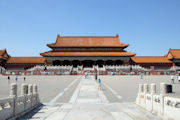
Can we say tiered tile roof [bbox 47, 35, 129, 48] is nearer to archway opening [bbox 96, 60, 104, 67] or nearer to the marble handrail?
archway opening [bbox 96, 60, 104, 67]

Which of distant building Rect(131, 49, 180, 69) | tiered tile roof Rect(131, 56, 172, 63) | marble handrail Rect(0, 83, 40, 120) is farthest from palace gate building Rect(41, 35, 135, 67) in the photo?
marble handrail Rect(0, 83, 40, 120)

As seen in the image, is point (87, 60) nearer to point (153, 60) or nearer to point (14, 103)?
point (153, 60)

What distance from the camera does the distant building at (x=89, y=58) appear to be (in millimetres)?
52875

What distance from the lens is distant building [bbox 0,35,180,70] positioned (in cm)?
5288

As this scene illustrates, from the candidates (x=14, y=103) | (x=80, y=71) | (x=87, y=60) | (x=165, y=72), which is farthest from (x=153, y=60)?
(x=14, y=103)

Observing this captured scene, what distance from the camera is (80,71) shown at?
43719 millimetres

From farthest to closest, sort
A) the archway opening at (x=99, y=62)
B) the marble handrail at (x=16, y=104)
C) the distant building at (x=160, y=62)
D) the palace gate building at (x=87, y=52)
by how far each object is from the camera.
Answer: the archway opening at (x=99, y=62)
the distant building at (x=160, y=62)
the palace gate building at (x=87, y=52)
the marble handrail at (x=16, y=104)

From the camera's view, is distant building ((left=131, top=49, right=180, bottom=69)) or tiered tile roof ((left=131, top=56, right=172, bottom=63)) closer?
distant building ((left=131, top=49, right=180, bottom=69))

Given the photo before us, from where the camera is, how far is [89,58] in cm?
5288

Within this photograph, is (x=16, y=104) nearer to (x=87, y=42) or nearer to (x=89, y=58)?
(x=89, y=58)

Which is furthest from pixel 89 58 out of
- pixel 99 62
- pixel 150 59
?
pixel 150 59

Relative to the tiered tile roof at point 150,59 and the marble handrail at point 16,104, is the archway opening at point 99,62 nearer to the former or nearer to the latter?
the tiered tile roof at point 150,59

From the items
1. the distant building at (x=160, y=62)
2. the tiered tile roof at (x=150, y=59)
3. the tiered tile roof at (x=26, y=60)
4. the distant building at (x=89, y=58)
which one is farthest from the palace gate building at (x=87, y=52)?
the distant building at (x=160, y=62)

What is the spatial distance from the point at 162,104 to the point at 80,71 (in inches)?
1453
